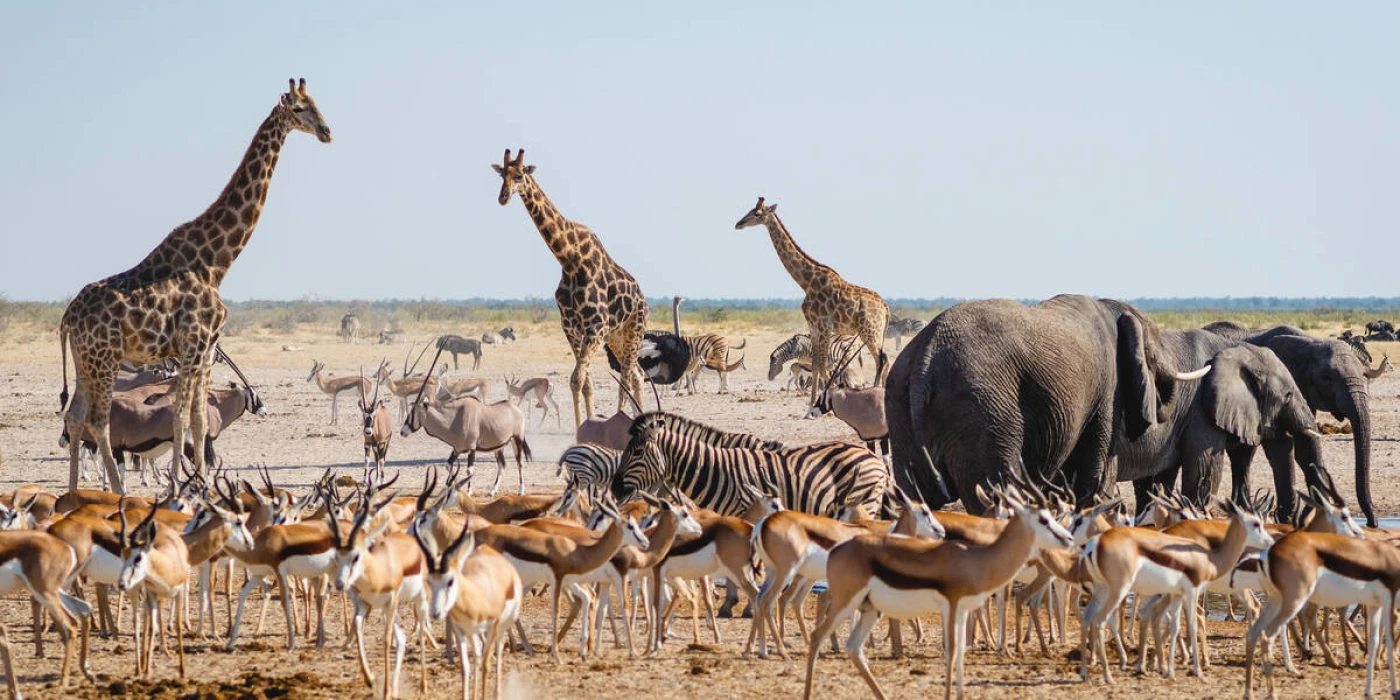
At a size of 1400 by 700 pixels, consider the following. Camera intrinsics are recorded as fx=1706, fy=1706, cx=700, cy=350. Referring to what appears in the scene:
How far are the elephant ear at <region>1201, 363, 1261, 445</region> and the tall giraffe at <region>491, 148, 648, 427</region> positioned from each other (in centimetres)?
670

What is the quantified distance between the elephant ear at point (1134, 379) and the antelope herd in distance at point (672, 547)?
3 cm

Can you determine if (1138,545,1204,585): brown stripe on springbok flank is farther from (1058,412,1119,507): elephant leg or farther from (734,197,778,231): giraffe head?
(734,197,778,231): giraffe head

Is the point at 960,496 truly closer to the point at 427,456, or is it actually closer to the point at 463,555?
the point at 463,555

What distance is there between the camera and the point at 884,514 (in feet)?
46.7

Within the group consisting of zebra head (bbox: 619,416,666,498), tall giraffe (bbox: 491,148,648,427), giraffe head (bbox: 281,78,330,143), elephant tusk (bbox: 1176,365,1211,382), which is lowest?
zebra head (bbox: 619,416,666,498)

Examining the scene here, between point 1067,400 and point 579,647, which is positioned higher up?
point 1067,400

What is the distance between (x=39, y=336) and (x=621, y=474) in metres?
41.3

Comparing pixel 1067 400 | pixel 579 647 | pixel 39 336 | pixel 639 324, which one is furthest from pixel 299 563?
pixel 39 336

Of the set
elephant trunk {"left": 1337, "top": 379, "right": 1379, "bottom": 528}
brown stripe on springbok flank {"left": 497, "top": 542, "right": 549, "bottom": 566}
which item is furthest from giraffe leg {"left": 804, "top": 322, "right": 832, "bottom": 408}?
brown stripe on springbok flank {"left": 497, "top": 542, "right": 549, "bottom": 566}

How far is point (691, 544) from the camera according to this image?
37.2 feet

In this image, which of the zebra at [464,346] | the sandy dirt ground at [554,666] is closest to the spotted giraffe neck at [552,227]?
the sandy dirt ground at [554,666]

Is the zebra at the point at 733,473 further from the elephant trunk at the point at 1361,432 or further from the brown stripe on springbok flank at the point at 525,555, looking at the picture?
the elephant trunk at the point at 1361,432

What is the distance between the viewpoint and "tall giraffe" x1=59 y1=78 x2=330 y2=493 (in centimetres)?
1574

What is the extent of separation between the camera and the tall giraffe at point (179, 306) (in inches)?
620
